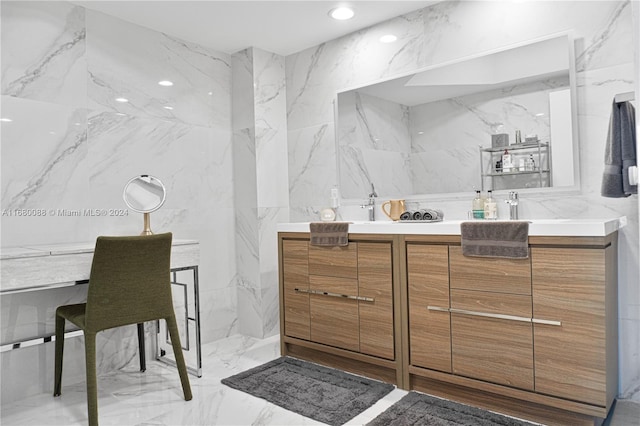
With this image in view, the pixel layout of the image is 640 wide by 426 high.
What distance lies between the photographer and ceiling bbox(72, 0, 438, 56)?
2779mm

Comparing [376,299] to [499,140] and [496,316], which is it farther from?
[499,140]

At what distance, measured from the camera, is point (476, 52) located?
8.68 feet

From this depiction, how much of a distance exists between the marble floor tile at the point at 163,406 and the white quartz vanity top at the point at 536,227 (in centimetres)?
88

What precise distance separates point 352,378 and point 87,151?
6.98 feet

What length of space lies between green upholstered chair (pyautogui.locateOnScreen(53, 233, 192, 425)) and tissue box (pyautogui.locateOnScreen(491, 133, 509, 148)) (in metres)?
1.88

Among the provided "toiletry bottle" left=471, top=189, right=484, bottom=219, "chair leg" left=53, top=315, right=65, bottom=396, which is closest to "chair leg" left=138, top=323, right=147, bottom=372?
"chair leg" left=53, top=315, right=65, bottom=396

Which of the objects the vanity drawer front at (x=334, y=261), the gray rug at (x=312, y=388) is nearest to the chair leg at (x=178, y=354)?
the gray rug at (x=312, y=388)

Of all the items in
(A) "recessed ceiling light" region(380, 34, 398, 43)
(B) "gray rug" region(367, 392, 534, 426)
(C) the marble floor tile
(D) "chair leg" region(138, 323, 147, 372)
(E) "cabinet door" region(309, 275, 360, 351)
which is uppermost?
(A) "recessed ceiling light" region(380, 34, 398, 43)

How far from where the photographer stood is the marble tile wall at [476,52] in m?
2.19

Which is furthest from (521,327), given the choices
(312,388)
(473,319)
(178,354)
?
(178,354)

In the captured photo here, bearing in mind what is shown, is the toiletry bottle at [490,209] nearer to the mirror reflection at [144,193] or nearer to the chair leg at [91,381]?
the mirror reflection at [144,193]

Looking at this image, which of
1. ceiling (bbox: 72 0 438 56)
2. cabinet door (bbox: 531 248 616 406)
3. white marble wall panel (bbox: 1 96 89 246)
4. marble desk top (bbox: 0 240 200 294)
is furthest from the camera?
ceiling (bbox: 72 0 438 56)

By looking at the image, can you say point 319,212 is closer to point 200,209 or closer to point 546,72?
point 200,209

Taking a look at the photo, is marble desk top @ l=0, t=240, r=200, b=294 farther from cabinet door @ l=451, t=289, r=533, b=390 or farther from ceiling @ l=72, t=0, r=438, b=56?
cabinet door @ l=451, t=289, r=533, b=390
